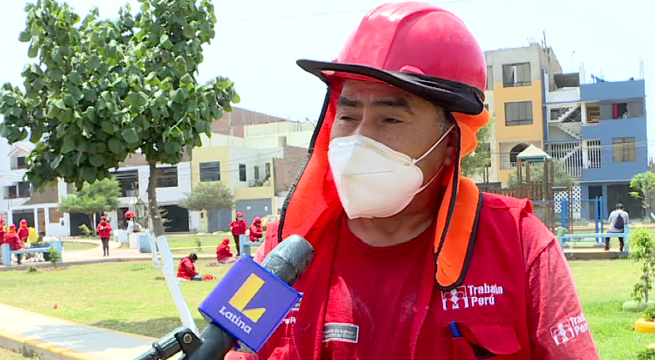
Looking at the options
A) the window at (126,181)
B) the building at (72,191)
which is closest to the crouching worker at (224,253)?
the building at (72,191)

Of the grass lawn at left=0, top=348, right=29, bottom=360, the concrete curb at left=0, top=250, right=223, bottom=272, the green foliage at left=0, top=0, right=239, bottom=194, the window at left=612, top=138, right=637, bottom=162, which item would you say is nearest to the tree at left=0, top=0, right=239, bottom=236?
the green foliage at left=0, top=0, right=239, bottom=194

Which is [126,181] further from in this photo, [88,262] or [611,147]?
[611,147]

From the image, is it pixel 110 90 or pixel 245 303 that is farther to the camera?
pixel 110 90

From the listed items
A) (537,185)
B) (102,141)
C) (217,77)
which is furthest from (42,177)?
(537,185)

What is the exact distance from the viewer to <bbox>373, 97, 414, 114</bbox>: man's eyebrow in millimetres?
1917

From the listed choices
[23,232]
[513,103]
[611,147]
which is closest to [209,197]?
[513,103]

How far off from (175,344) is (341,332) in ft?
2.02

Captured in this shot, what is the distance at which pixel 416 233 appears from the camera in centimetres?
199

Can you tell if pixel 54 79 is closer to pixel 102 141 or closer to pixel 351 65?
pixel 102 141

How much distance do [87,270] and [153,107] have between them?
15.4m

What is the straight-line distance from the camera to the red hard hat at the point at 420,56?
184 cm

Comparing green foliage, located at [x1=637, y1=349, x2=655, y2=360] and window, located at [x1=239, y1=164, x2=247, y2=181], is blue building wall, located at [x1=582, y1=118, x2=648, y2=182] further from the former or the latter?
green foliage, located at [x1=637, y1=349, x2=655, y2=360]

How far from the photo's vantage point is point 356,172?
1968 millimetres

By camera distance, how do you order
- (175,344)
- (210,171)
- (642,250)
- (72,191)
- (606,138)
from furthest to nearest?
1. (72,191)
2. (210,171)
3. (606,138)
4. (642,250)
5. (175,344)
